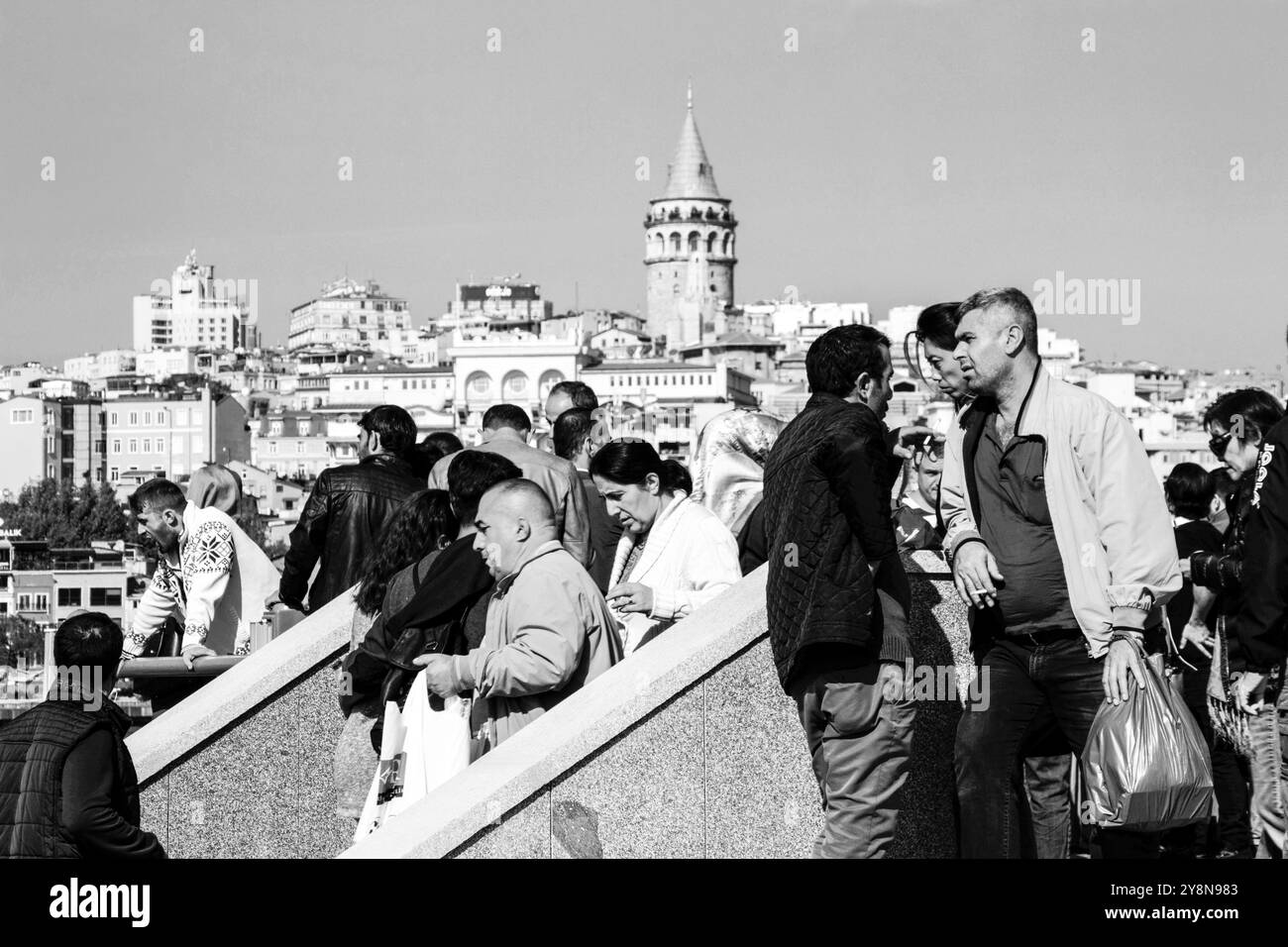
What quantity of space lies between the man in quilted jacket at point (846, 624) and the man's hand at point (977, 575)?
0.23m

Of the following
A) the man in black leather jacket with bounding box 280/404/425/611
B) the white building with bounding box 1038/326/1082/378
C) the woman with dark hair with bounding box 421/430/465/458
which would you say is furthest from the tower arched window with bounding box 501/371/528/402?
the man in black leather jacket with bounding box 280/404/425/611

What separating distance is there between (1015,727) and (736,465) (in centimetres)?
245

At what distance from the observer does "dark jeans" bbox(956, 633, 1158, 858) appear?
487cm

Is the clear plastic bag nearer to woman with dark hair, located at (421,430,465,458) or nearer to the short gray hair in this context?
the short gray hair

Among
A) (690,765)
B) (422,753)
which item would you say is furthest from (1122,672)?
(422,753)

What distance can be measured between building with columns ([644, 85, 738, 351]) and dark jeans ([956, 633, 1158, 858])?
15622cm

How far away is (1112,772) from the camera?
469 centimetres

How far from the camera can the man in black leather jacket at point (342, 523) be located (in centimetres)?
740

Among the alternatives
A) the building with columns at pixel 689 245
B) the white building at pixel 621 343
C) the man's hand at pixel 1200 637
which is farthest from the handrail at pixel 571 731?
the building with columns at pixel 689 245

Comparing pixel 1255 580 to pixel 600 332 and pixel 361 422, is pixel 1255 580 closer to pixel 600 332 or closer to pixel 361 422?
pixel 361 422

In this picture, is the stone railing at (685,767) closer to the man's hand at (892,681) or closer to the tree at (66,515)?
the man's hand at (892,681)

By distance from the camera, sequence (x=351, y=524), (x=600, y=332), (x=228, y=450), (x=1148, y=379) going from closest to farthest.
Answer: (x=351, y=524) → (x=228, y=450) → (x=1148, y=379) → (x=600, y=332)

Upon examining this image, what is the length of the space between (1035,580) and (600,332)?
166079 mm
